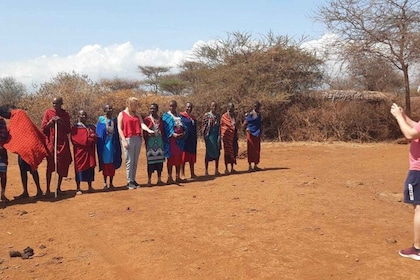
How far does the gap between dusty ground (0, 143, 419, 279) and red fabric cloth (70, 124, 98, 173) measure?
55 cm

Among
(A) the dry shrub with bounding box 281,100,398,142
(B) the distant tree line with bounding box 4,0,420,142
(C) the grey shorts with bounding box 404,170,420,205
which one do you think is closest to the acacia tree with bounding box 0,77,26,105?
(B) the distant tree line with bounding box 4,0,420,142

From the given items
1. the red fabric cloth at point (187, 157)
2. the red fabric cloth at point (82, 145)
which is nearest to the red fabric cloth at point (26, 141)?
the red fabric cloth at point (82, 145)

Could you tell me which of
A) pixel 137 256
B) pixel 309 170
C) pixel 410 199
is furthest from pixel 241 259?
pixel 309 170

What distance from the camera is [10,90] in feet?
109

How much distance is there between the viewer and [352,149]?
14570 millimetres

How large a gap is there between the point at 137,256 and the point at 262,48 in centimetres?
1523

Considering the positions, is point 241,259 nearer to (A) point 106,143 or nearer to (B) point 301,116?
(A) point 106,143

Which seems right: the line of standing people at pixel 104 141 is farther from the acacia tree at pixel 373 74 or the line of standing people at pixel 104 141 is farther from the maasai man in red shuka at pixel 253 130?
the acacia tree at pixel 373 74

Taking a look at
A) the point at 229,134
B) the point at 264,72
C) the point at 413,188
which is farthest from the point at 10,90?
the point at 413,188

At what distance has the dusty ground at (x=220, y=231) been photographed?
4.02 meters

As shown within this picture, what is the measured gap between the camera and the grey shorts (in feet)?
13.8

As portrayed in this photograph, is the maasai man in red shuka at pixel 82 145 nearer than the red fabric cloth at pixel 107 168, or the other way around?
the maasai man in red shuka at pixel 82 145

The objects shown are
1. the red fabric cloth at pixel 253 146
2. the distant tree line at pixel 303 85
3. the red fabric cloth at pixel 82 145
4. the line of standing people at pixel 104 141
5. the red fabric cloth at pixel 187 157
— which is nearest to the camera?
the line of standing people at pixel 104 141

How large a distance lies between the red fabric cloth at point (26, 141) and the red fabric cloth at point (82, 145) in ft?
1.71
